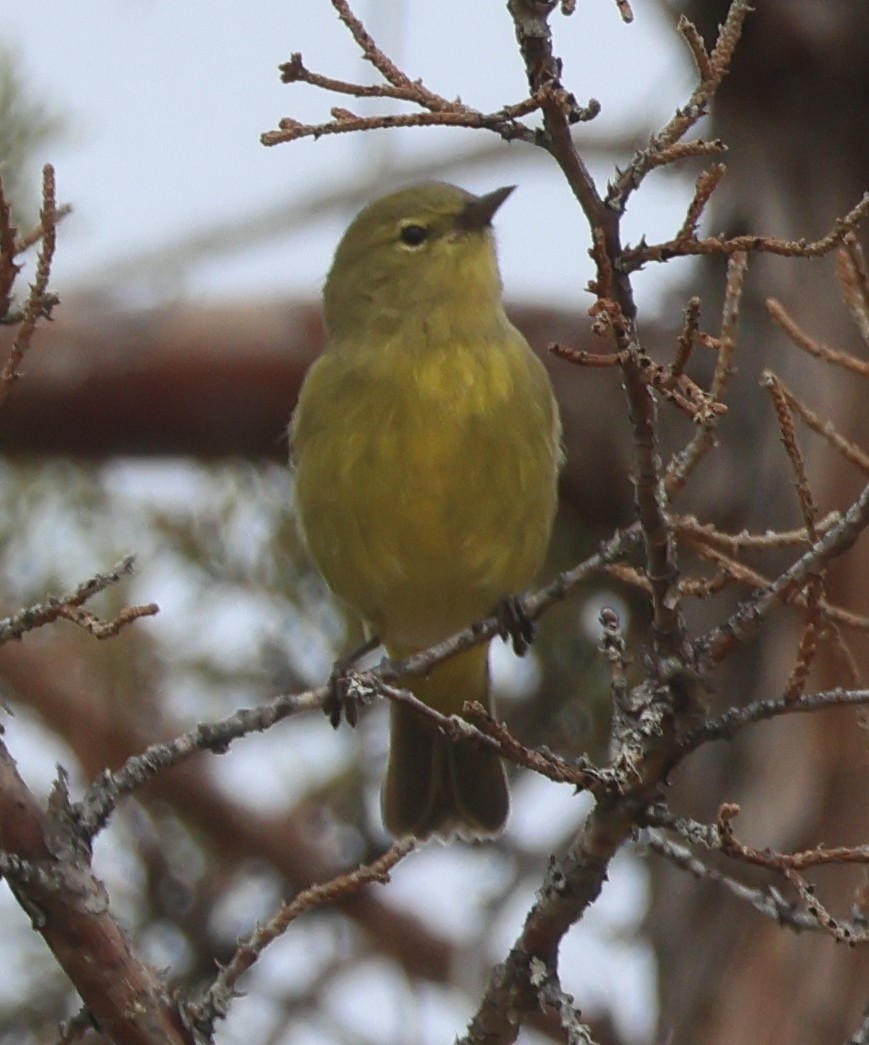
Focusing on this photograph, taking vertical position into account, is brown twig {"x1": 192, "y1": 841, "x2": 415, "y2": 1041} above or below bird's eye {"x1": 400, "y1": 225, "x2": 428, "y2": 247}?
below

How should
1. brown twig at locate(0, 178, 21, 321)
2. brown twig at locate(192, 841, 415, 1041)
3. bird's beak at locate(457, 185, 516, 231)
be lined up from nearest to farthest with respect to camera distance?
brown twig at locate(0, 178, 21, 321), brown twig at locate(192, 841, 415, 1041), bird's beak at locate(457, 185, 516, 231)

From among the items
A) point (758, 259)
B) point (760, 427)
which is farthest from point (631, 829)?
point (758, 259)

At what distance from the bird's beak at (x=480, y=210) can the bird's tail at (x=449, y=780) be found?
42.0 inches

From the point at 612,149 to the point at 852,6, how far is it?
122 cm

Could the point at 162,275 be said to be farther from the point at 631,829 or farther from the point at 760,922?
the point at 631,829

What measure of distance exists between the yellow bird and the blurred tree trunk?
1.01 metres

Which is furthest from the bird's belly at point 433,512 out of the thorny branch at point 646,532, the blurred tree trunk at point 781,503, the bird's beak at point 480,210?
the blurred tree trunk at point 781,503

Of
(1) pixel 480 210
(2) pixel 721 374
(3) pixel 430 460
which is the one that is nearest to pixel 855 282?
(2) pixel 721 374

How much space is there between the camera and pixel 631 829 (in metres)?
2.47

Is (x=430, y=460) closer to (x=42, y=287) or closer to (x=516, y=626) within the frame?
(x=516, y=626)

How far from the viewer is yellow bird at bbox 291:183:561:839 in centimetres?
415

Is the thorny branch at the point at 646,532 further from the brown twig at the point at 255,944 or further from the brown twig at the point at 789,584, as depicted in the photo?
the brown twig at the point at 255,944

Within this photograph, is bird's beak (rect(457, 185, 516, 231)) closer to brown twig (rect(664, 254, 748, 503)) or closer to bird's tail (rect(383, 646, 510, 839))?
bird's tail (rect(383, 646, 510, 839))

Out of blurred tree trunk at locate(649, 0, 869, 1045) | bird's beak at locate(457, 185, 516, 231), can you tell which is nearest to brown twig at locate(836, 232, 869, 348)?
bird's beak at locate(457, 185, 516, 231)
